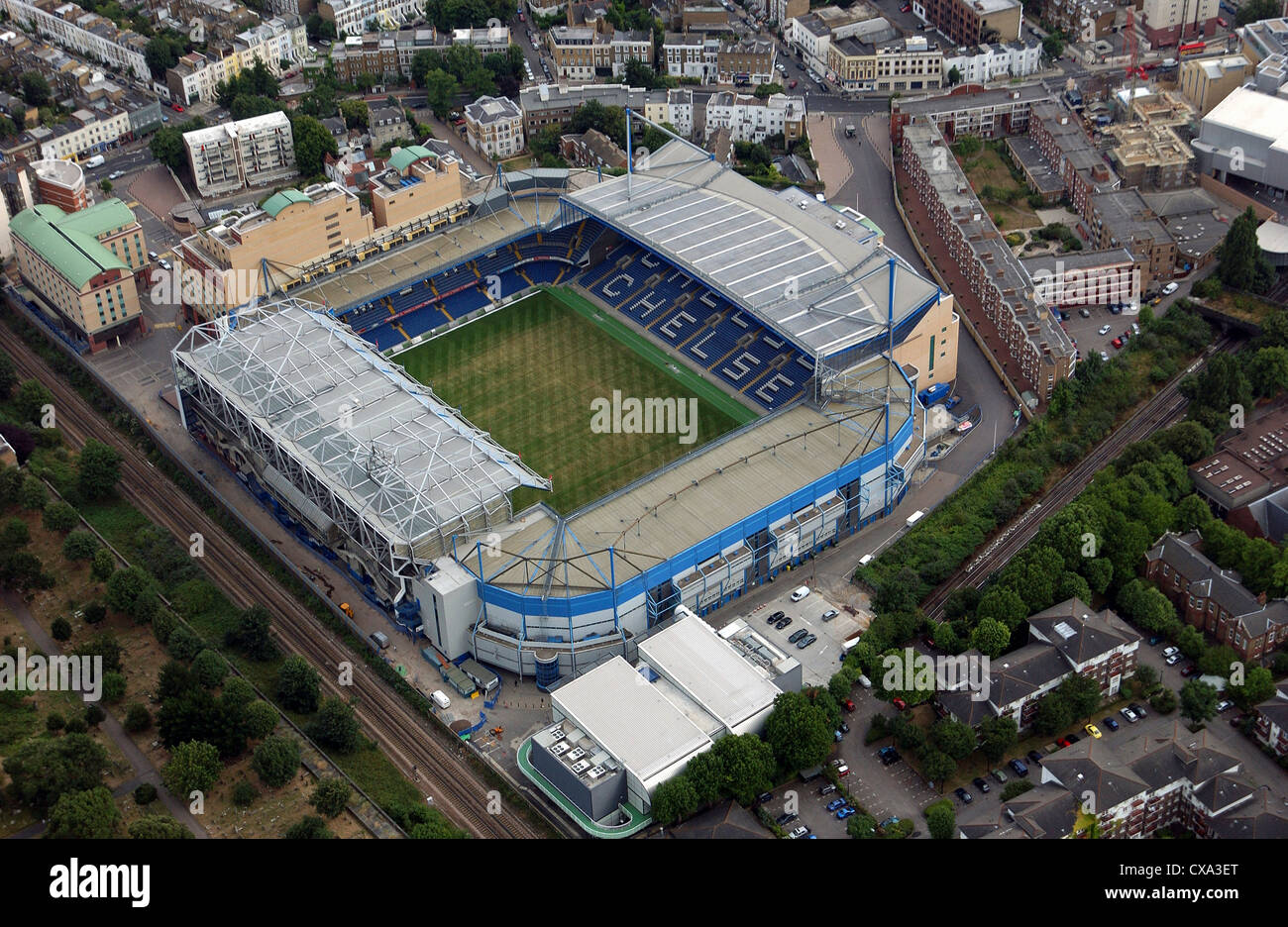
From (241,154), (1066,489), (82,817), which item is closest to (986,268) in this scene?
(1066,489)

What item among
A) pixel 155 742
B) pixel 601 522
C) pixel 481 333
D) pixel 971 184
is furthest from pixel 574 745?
pixel 971 184

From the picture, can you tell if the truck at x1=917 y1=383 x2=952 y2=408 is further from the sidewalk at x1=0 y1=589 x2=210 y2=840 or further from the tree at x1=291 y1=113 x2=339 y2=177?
the tree at x1=291 y1=113 x2=339 y2=177

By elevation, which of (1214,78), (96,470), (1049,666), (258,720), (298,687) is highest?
(1214,78)

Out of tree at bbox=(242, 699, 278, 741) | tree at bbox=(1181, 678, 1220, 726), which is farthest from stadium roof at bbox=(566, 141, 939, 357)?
tree at bbox=(242, 699, 278, 741)

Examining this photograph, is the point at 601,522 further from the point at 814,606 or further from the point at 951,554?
the point at 951,554

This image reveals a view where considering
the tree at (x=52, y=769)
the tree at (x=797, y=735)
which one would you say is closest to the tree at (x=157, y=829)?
the tree at (x=52, y=769)

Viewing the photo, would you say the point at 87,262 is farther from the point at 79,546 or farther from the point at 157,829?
the point at 157,829
